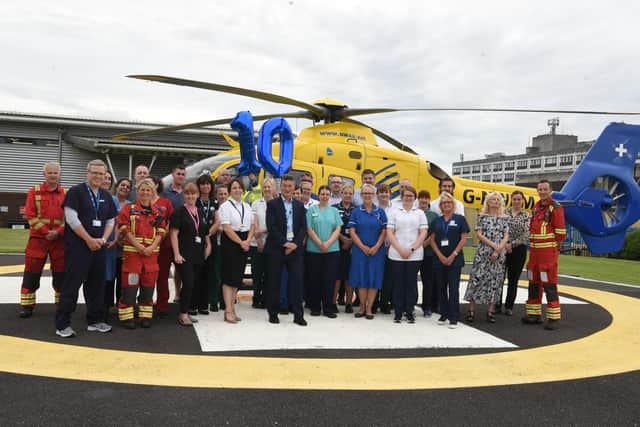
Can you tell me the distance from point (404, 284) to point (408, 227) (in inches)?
29.5

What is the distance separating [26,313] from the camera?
540 cm

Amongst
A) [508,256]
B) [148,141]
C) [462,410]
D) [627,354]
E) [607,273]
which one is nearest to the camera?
[462,410]

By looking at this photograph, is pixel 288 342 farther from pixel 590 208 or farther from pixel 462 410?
pixel 590 208

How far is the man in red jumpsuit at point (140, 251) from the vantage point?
5.08 meters

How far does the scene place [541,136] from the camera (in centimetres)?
7850

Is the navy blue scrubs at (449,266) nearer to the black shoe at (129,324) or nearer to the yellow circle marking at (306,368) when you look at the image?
the yellow circle marking at (306,368)

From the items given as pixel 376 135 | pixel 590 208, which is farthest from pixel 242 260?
pixel 590 208

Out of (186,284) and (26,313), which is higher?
(186,284)

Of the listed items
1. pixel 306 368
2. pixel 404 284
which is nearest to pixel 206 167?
pixel 404 284

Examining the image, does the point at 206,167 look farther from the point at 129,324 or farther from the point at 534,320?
the point at 534,320

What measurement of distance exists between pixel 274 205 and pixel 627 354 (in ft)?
13.6

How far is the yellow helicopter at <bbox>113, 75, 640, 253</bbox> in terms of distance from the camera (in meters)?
8.33

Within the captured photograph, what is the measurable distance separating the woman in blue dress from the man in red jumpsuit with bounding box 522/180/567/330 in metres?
2.03

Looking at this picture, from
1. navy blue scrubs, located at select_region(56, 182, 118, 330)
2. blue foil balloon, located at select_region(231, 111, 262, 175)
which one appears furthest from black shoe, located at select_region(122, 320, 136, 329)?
blue foil balloon, located at select_region(231, 111, 262, 175)
